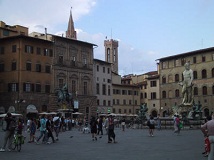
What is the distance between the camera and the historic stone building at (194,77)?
63250 millimetres

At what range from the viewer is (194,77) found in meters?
66.6

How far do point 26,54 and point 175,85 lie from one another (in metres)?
30.9

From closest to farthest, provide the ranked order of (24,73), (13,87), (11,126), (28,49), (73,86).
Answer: (11,126) → (13,87) → (24,73) → (28,49) → (73,86)

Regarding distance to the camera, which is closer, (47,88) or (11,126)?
(11,126)

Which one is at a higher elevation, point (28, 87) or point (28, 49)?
point (28, 49)

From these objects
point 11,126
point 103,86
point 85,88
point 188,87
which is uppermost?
point 103,86

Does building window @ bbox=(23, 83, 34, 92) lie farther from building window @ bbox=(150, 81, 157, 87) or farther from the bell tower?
the bell tower

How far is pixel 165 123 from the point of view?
3628 centimetres

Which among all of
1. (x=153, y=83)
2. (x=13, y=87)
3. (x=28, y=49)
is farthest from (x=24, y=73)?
(x=153, y=83)

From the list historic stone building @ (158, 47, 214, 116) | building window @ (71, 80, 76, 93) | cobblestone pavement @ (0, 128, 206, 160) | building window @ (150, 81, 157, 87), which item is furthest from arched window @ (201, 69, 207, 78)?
cobblestone pavement @ (0, 128, 206, 160)

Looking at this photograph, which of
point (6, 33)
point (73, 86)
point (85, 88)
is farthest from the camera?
point (85, 88)

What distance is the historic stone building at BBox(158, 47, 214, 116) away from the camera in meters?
63.2

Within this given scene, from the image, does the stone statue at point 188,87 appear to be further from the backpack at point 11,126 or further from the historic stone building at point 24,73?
the historic stone building at point 24,73

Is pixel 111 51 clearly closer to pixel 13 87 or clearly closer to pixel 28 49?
pixel 28 49
